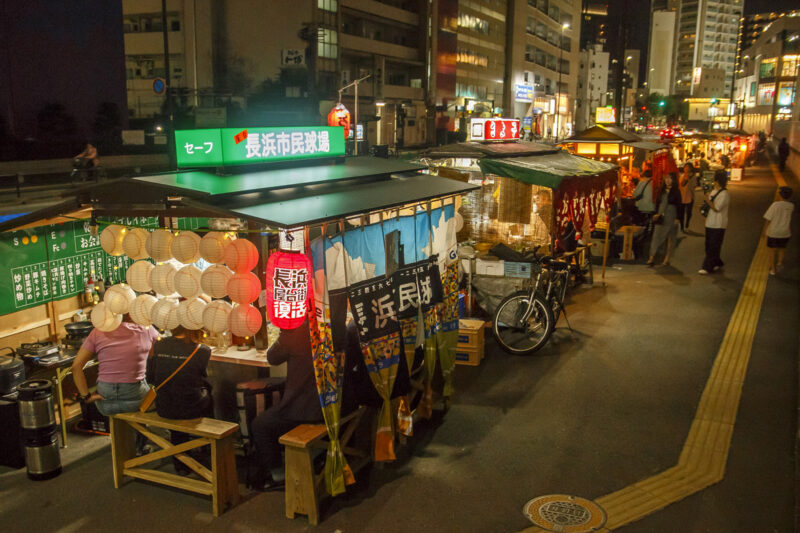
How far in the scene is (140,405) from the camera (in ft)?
22.7

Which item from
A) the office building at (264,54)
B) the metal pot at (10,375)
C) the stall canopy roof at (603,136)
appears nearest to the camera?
the metal pot at (10,375)

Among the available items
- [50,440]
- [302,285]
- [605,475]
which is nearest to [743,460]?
[605,475]

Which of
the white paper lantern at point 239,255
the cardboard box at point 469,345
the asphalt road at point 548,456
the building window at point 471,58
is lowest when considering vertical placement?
the asphalt road at point 548,456

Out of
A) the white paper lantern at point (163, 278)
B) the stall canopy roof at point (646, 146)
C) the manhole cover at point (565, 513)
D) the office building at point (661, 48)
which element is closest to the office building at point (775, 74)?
the stall canopy roof at point (646, 146)

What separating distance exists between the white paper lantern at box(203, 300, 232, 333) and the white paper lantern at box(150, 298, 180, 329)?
0.33 m

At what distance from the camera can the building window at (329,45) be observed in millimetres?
50312

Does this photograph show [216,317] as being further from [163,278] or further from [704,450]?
[704,450]

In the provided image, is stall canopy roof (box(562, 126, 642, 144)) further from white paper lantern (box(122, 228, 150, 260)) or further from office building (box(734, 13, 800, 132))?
office building (box(734, 13, 800, 132))

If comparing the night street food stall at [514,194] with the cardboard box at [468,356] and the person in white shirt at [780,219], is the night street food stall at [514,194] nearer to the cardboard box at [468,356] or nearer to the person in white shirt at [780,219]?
the cardboard box at [468,356]

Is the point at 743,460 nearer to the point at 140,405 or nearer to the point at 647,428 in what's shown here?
the point at 647,428

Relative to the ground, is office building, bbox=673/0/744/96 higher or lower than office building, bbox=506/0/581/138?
higher

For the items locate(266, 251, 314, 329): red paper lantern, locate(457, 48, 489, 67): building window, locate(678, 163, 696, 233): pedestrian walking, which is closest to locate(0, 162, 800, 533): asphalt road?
locate(266, 251, 314, 329): red paper lantern

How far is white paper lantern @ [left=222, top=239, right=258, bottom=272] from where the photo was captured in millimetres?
6355

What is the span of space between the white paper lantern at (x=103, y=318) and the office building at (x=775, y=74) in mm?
78474
